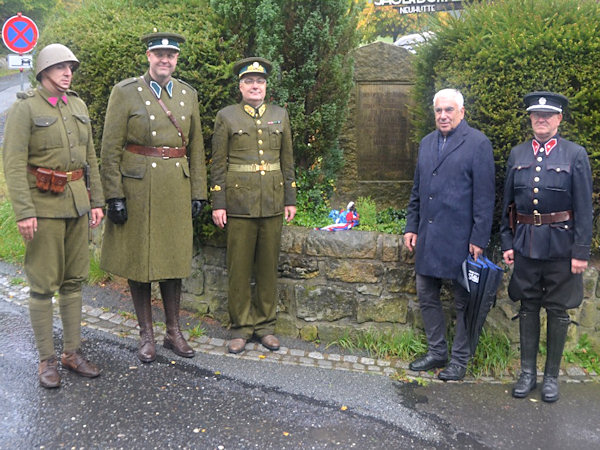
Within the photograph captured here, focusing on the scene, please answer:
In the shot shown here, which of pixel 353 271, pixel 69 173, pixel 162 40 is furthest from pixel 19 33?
pixel 353 271

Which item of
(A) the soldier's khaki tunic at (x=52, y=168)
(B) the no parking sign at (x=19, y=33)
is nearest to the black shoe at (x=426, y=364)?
(A) the soldier's khaki tunic at (x=52, y=168)

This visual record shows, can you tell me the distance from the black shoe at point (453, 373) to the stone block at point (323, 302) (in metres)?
0.93

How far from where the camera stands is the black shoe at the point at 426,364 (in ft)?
14.5

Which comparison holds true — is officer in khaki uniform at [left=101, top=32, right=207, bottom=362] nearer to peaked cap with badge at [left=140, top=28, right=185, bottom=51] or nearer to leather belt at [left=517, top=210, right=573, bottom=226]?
peaked cap with badge at [left=140, top=28, right=185, bottom=51]

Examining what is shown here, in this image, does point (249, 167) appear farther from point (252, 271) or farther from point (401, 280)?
point (401, 280)

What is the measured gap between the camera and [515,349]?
182 inches

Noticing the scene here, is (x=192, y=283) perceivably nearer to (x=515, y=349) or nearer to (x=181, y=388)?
(x=181, y=388)

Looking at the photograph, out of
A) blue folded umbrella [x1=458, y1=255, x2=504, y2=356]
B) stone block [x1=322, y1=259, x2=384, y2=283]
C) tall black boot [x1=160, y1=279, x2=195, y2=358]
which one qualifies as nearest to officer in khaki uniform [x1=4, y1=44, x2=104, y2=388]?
tall black boot [x1=160, y1=279, x2=195, y2=358]

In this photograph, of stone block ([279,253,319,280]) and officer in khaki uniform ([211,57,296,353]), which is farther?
stone block ([279,253,319,280])

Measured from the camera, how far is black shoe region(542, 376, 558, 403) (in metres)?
4.00

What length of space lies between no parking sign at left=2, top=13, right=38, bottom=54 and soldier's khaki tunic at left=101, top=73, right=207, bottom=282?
997 cm

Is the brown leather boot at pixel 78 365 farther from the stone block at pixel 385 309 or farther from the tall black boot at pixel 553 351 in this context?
the tall black boot at pixel 553 351

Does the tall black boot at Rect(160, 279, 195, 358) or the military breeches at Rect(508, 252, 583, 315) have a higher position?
the military breeches at Rect(508, 252, 583, 315)

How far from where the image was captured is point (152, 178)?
14.0 feet
